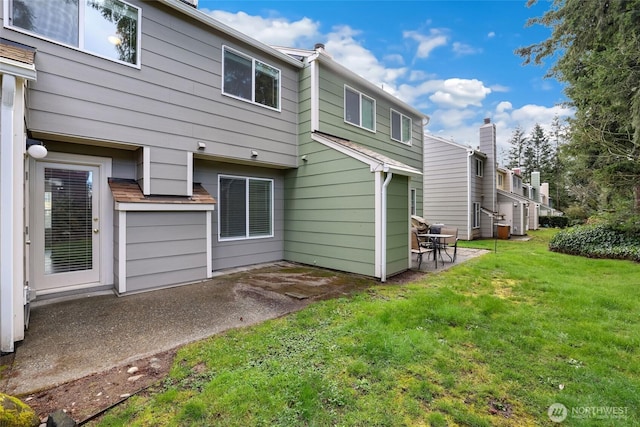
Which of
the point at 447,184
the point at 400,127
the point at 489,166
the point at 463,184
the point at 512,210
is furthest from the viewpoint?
the point at 512,210

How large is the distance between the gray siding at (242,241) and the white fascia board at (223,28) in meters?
2.73

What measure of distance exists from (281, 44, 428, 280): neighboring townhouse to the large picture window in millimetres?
598

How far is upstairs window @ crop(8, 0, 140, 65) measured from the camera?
3969mm

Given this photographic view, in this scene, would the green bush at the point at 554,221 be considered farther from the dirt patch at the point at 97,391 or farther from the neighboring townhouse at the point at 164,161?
the dirt patch at the point at 97,391

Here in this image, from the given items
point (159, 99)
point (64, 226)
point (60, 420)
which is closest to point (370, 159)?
point (159, 99)

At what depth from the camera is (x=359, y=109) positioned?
8.57 meters

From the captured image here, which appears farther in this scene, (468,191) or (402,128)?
(468,191)

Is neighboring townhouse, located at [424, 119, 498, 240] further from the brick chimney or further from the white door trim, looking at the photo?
the white door trim

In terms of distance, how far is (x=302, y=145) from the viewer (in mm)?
7270

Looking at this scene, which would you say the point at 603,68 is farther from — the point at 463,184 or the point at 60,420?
the point at 463,184

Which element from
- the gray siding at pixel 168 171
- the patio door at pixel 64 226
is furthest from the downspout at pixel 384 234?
the patio door at pixel 64 226

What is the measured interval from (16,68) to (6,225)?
167 cm

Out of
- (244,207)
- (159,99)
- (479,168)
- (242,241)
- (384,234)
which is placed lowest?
(242,241)

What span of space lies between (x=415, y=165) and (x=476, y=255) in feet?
13.8
